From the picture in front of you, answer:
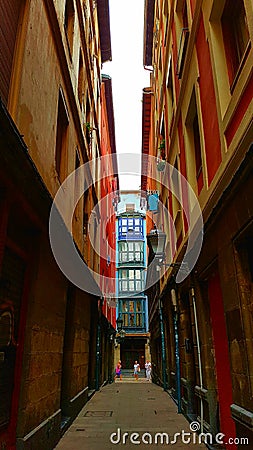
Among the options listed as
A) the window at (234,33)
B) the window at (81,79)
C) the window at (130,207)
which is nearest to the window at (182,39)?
the window at (234,33)

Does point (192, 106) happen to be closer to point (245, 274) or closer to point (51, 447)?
point (245, 274)

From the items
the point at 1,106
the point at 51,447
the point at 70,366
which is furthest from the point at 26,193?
the point at 70,366

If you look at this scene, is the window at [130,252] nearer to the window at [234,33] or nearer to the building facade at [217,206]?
the building facade at [217,206]

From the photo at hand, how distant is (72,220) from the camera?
9492 mm

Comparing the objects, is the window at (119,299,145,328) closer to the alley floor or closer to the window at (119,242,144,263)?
the window at (119,242,144,263)

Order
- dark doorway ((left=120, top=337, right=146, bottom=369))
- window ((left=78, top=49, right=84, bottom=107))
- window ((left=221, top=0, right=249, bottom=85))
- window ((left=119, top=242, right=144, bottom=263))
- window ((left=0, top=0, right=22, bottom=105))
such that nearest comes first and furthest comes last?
window ((left=0, top=0, right=22, bottom=105)), window ((left=221, top=0, right=249, bottom=85)), window ((left=78, top=49, right=84, bottom=107)), dark doorway ((left=120, top=337, right=146, bottom=369)), window ((left=119, top=242, right=144, bottom=263))

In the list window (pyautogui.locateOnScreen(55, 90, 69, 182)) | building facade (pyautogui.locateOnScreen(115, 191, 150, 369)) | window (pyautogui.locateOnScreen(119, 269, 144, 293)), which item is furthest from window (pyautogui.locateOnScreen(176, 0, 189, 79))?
window (pyautogui.locateOnScreen(119, 269, 144, 293))

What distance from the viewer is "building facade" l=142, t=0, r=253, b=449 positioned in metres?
4.69

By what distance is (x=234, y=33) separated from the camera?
612 centimetres

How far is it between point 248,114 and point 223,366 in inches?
172

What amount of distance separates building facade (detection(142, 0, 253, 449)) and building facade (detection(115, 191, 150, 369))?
107 feet

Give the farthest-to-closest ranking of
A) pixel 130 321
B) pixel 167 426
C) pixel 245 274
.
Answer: pixel 130 321, pixel 167 426, pixel 245 274

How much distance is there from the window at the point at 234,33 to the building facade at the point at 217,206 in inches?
0.6

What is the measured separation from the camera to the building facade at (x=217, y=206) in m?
4.69
